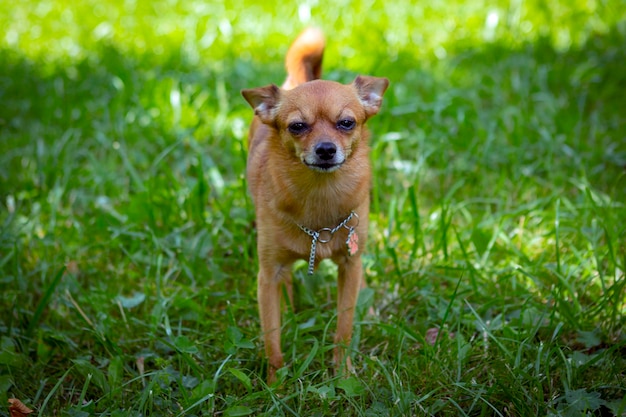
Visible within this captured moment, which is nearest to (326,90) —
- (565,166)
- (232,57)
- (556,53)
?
(565,166)

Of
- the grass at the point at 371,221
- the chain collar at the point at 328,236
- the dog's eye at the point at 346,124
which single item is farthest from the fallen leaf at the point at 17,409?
the dog's eye at the point at 346,124

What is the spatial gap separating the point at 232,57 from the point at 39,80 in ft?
5.45

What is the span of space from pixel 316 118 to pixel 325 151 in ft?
0.66

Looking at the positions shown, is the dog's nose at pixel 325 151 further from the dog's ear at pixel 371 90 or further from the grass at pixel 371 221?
the grass at pixel 371 221

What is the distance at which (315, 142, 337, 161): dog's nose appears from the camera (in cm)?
276

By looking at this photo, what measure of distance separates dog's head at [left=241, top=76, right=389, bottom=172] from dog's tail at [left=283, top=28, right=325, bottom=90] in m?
0.61

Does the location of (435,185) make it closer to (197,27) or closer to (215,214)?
(215,214)

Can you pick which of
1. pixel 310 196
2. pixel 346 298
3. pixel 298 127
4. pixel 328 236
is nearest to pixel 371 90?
pixel 298 127

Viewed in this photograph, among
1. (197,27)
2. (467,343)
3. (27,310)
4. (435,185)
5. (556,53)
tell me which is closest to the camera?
(467,343)

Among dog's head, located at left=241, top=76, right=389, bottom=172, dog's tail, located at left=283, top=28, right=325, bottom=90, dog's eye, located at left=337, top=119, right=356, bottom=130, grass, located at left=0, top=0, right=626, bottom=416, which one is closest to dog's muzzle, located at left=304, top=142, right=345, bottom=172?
dog's head, located at left=241, top=76, right=389, bottom=172

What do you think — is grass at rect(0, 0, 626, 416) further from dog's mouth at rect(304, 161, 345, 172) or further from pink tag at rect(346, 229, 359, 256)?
dog's mouth at rect(304, 161, 345, 172)

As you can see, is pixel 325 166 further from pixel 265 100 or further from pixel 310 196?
pixel 265 100

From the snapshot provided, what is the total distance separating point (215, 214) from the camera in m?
3.96

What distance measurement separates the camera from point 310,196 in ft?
9.68
